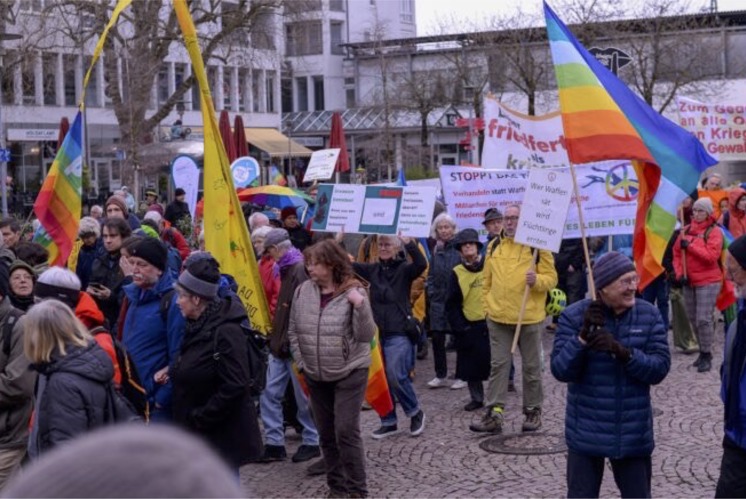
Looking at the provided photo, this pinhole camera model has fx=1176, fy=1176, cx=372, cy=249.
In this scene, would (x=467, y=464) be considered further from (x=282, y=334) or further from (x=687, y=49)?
(x=687, y=49)

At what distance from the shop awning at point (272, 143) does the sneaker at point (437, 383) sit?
139 ft

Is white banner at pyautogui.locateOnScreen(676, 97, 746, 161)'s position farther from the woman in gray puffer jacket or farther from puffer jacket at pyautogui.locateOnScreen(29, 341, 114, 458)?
puffer jacket at pyautogui.locateOnScreen(29, 341, 114, 458)

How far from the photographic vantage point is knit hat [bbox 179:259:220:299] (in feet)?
19.4

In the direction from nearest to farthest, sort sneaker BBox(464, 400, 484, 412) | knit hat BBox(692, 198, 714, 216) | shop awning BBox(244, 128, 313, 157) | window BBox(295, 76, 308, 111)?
sneaker BBox(464, 400, 484, 412)
knit hat BBox(692, 198, 714, 216)
shop awning BBox(244, 128, 313, 157)
window BBox(295, 76, 308, 111)

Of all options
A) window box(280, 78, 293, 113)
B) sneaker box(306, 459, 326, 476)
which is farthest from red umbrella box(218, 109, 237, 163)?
window box(280, 78, 293, 113)

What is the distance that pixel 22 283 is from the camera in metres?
7.33

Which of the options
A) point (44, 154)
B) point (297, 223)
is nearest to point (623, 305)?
point (297, 223)

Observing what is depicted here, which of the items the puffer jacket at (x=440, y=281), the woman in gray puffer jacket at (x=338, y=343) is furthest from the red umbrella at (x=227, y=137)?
the woman in gray puffer jacket at (x=338, y=343)

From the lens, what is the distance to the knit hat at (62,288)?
A: 6113 millimetres

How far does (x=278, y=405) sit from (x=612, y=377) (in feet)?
11.5

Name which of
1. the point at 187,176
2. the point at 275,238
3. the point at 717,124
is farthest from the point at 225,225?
the point at 717,124

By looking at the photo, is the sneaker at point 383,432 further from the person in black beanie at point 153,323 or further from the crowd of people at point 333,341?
the person in black beanie at point 153,323

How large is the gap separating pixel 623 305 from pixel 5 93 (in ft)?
130

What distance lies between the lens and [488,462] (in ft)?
26.2
